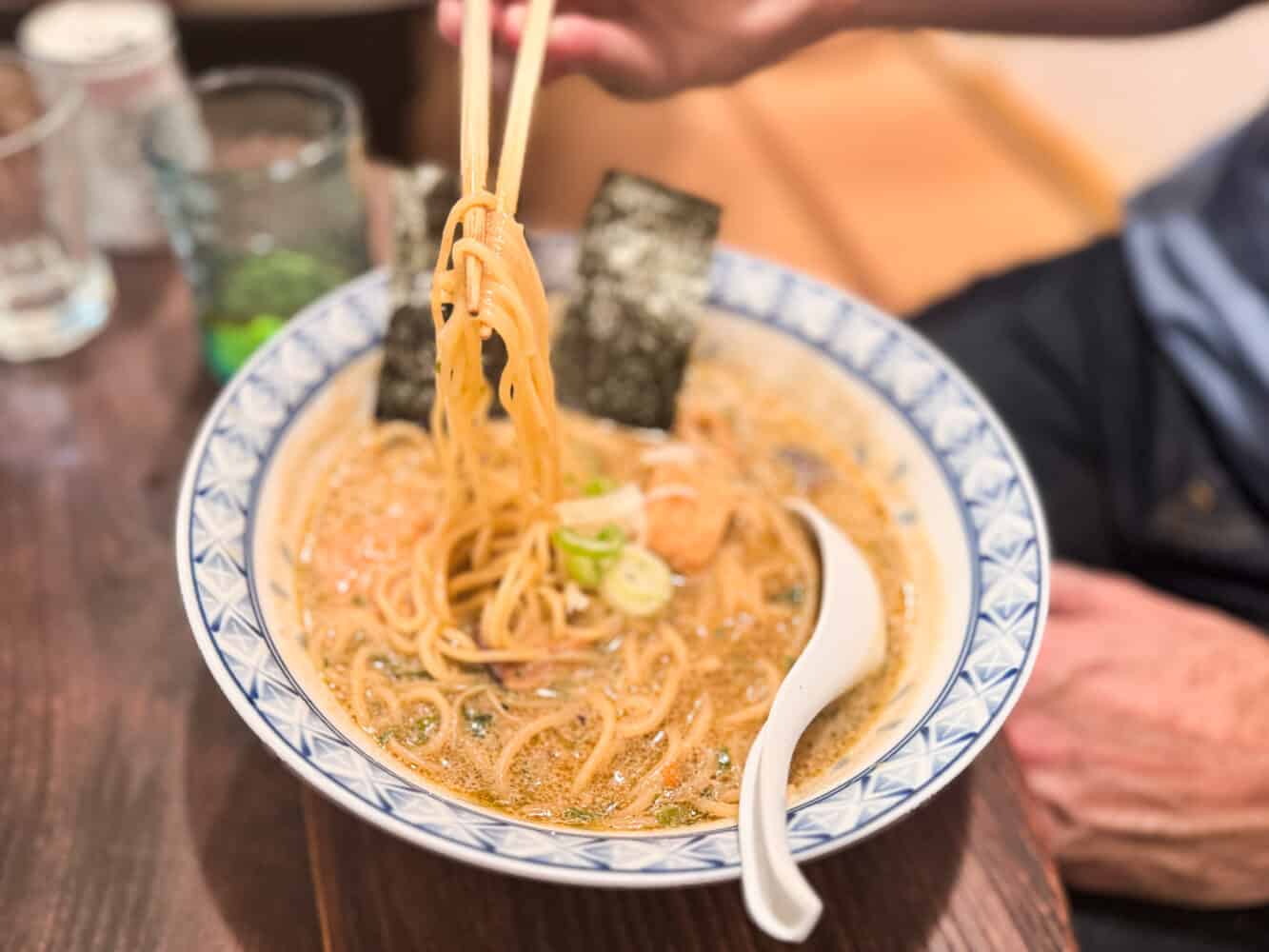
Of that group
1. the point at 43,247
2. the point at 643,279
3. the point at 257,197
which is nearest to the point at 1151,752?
the point at 643,279

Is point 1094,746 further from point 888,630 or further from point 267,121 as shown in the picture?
point 267,121

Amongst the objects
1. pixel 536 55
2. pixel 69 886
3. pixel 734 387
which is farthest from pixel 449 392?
pixel 69 886

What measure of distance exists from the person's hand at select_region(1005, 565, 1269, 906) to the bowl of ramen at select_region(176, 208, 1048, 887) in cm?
40

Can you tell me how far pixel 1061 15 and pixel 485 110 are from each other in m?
1.16

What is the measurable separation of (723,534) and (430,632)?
47cm

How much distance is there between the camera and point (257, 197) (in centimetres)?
173

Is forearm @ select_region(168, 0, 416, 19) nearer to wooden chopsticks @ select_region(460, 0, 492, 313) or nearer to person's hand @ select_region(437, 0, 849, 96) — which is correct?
person's hand @ select_region(437, 0, 849, 96)

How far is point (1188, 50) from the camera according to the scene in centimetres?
446

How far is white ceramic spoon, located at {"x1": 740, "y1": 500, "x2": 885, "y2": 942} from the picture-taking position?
0.91m

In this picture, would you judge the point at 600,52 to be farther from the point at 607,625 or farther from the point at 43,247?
the point at 43,247

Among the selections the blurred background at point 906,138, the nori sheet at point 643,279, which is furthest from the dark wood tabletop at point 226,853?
the blurred background at point 906,138

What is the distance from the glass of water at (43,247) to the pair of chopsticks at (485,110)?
86 centimetres

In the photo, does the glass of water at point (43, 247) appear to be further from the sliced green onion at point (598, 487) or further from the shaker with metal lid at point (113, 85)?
the sliced green onion at point (598, 487)

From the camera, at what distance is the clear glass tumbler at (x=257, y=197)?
1.71 meters
